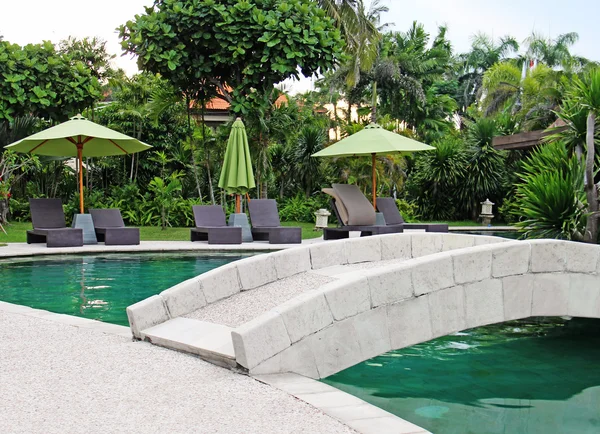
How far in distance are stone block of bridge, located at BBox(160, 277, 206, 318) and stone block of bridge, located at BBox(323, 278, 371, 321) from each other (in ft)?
5.40

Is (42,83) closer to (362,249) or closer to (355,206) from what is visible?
(355,206)

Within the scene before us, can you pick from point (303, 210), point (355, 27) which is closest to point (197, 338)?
point (355, 27)

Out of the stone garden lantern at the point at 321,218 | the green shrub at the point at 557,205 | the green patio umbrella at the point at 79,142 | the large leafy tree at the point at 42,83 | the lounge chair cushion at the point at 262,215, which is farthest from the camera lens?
the stone garden lantern at the point at 321,218

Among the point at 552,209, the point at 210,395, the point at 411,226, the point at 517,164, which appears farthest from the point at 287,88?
the point at 210,395

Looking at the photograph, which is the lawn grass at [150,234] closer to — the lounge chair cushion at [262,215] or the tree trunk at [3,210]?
the tree trunk at [3,210]

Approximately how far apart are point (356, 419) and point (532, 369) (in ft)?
10.3

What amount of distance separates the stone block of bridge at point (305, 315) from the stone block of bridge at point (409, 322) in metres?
0.56

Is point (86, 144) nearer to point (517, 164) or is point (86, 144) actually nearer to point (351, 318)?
point (351, 318)

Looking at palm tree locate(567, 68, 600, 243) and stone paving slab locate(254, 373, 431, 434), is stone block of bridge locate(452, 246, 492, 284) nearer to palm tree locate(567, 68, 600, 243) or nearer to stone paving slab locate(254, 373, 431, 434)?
stone paving slab locate(254, 373, 431, 434)

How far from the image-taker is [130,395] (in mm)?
3773

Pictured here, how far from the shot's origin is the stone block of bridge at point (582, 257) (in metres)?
5.55

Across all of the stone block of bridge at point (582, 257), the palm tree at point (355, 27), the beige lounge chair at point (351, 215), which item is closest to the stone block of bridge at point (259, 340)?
the stone block of bridge at point (582, 257)

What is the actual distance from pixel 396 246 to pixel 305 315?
302 centimetres

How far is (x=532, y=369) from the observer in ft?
19.4
